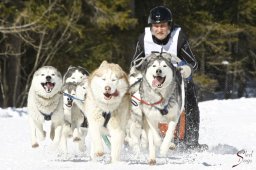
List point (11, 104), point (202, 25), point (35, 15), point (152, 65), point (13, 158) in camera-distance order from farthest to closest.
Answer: point (202, 25) < point (11, 104) < point (35, 15) < point (13, 158) < point (152, 65)

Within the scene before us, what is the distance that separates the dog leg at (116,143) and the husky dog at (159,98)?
278 mm

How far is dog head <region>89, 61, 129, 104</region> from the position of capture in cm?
532

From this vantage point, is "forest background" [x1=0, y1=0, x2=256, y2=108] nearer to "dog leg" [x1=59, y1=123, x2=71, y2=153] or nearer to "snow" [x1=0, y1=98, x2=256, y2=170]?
"snow" [x1=0, y1=98, x2=256, y2=170]

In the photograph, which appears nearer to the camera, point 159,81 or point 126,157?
point 159,81

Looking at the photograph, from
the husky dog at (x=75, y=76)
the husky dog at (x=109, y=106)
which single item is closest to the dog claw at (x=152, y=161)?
the husky dog at (x=109, y=106)

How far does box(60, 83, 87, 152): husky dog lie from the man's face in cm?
116

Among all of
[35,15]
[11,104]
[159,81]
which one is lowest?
[11,104]

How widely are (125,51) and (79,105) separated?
12513mm

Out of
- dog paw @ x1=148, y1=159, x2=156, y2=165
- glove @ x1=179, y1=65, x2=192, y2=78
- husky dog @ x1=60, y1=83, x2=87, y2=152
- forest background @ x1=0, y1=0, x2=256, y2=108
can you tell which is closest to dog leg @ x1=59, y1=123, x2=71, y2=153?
husky dog @ x1=60, y1=83, x2=87, y2=152

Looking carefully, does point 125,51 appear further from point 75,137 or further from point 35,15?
point 75,137

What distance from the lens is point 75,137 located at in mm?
6672

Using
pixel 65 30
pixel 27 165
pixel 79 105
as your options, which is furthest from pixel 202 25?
pixel 27 165

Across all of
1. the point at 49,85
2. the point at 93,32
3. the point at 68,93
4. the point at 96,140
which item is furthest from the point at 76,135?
the point at 93,32

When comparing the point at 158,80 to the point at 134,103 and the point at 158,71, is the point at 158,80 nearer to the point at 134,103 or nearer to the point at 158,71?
the point at 158,71
